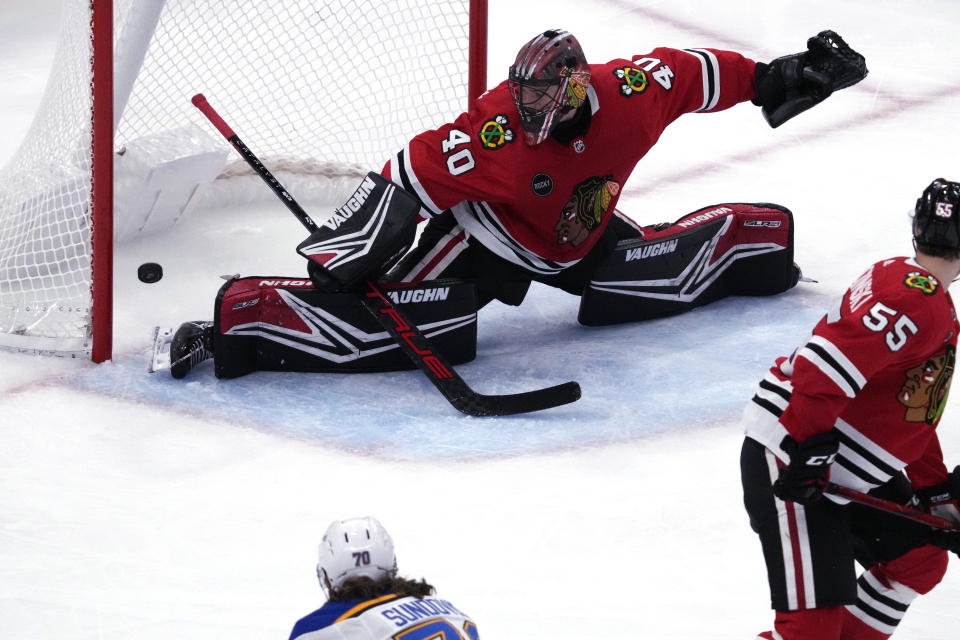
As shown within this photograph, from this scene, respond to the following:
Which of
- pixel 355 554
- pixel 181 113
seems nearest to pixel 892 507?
pixel 355 554

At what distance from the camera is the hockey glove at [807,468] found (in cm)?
185

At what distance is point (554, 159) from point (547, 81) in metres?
0.19

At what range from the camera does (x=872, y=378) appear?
191 cm

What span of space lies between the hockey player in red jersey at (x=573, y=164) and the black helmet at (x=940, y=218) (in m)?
1.14

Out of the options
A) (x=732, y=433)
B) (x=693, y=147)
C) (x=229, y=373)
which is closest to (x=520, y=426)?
(x=732, y=433)

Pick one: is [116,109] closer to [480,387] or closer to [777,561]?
[480,387]

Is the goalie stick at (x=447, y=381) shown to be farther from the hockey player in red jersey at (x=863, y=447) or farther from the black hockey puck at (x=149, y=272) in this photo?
the hockey player in red jersey at (x=863, y=447)

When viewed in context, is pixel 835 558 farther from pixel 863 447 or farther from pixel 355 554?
pixel 355 554

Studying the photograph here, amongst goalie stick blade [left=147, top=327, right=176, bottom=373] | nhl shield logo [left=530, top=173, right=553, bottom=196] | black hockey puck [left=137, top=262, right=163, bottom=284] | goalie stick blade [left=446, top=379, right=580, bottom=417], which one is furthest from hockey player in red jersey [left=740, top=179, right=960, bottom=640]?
black hockey puck [left=137, top=262, right=163, bottom=284]

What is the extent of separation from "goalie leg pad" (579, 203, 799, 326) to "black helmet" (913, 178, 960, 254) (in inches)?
57.7

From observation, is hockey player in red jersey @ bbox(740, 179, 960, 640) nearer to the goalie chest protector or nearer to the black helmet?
the black helmet

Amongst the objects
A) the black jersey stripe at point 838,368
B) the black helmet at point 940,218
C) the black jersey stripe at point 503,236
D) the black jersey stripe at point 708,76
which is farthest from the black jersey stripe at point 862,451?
the black jersey stripe at point 708,76

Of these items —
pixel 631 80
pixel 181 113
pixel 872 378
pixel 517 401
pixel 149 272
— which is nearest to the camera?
pixel 872 378

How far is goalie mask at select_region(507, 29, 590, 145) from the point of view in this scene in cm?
288
